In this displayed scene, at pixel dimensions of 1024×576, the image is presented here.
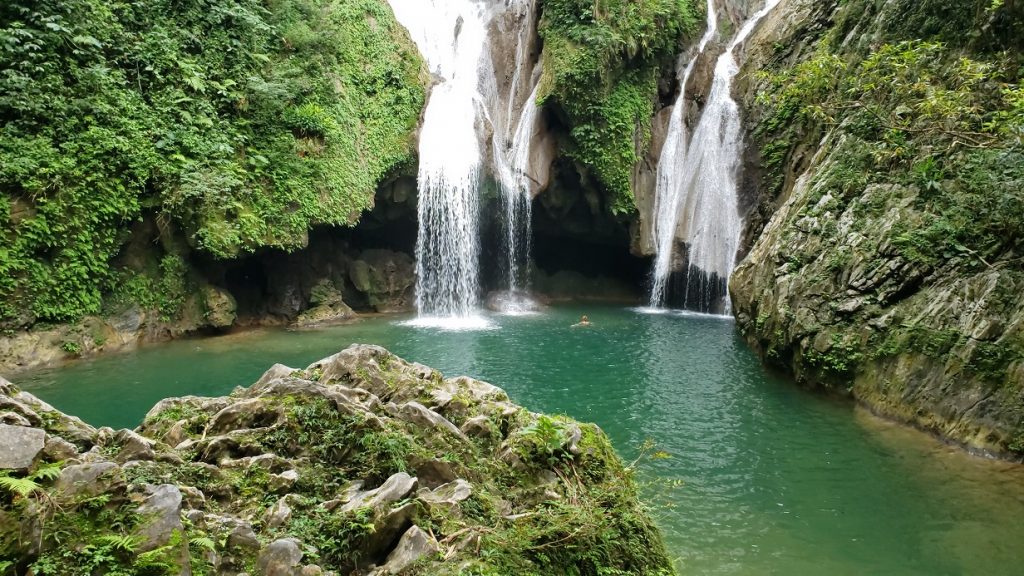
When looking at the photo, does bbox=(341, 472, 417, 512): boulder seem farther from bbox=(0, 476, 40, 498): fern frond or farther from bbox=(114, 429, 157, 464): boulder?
bbox=(0, 476, 40, 498): fern frond

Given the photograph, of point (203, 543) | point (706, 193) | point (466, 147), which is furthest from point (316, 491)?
point (706, 193)

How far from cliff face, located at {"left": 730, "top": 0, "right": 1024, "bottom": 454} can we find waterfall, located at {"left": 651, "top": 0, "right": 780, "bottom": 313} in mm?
7162

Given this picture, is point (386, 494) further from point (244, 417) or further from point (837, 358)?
point (837, 358)

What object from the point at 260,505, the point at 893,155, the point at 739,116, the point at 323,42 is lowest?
the point at 260,505

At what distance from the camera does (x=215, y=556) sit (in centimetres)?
340

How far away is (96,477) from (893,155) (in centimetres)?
1228

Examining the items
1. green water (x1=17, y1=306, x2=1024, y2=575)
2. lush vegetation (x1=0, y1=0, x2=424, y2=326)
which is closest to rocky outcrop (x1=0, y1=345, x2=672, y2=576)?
green water (x1=17, y1=306, x2=1024, y2=575)

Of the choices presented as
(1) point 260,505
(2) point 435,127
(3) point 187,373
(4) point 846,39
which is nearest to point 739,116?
(4) point 846,39

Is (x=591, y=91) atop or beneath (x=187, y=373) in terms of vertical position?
atop

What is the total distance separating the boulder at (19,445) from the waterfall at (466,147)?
1638cm

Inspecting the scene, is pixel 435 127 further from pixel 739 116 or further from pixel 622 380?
pixel 622 380

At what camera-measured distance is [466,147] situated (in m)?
22.0

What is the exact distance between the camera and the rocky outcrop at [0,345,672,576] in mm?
3164

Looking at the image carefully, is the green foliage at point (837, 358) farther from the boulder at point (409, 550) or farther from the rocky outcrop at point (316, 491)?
the boulder at point (409, 550)
